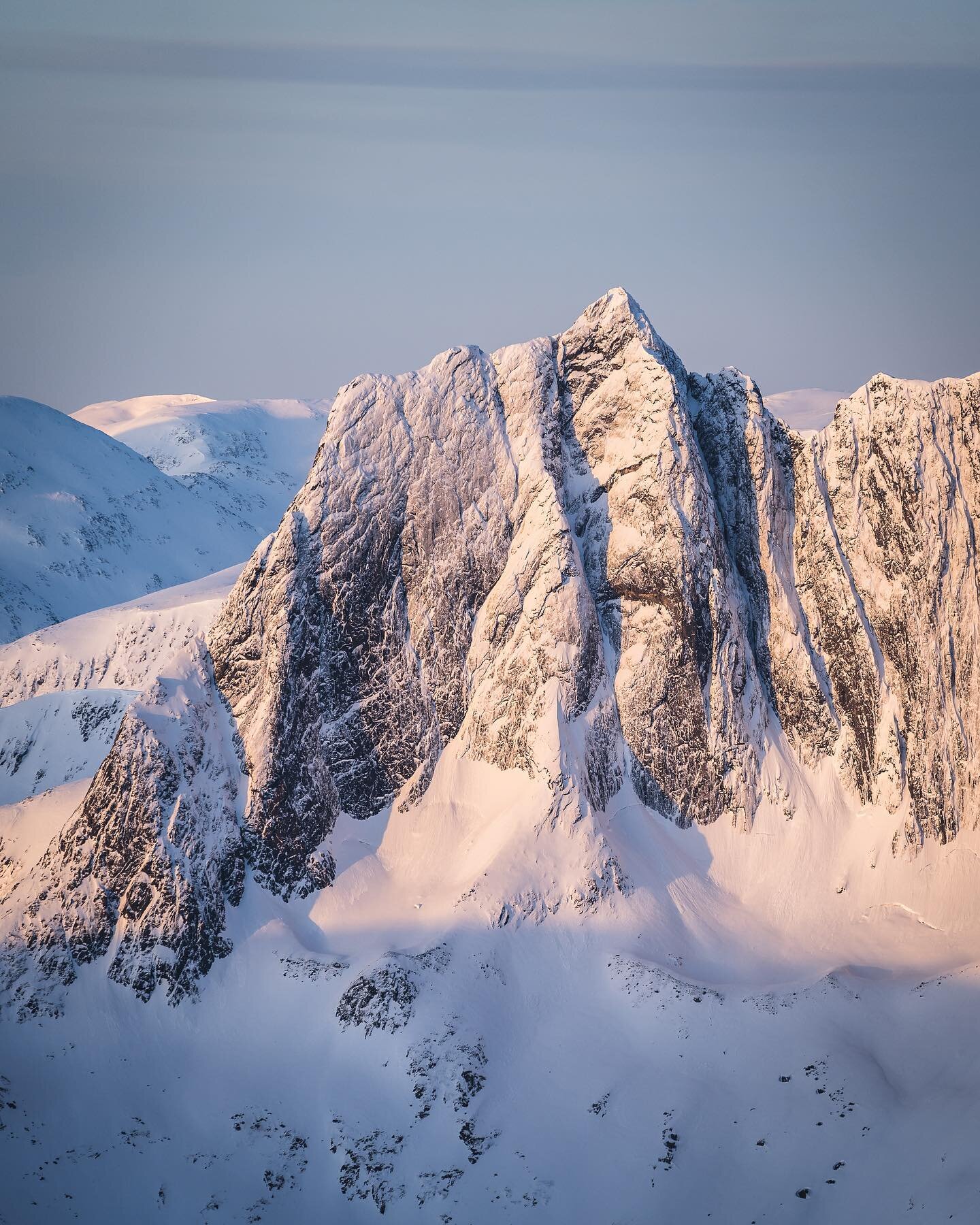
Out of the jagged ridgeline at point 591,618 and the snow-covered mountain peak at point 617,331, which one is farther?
the snow-covered mountain peak at point 617,331

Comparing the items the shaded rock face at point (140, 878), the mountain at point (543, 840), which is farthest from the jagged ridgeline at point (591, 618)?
the shaded rock face at point (140, 878)

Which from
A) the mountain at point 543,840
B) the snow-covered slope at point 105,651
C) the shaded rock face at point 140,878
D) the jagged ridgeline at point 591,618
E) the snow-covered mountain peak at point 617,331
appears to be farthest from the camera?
the snow-covered slope at point 105,651

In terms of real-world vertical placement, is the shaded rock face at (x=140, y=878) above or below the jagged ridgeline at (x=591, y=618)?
below

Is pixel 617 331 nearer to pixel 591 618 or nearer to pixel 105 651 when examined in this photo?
pixel 591 618

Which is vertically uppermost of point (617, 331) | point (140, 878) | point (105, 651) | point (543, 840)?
point (617, 331)

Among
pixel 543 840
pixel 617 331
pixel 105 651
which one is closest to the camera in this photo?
pixel 543 840

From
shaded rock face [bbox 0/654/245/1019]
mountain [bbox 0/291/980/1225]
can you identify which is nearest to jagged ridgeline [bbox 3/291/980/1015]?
mountain [bbox 0/291/980/1225]

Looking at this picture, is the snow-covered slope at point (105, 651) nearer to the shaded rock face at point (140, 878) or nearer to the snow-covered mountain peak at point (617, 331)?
the shaded rock face at point (140, 878)

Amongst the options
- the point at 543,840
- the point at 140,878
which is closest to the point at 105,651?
the point at 140,878
